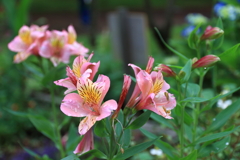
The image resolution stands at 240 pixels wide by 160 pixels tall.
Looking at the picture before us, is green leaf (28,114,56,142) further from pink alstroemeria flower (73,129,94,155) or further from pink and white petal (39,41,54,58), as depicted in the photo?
pink alstroemeria flower (73,129,94,155)

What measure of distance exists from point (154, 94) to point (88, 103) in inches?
6.3

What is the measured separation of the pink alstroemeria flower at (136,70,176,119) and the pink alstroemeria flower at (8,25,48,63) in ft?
2.58

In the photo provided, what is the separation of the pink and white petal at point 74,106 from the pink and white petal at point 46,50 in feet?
2.26

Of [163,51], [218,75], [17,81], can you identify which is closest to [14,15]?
[17,81]

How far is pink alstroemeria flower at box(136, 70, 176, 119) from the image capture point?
794mm

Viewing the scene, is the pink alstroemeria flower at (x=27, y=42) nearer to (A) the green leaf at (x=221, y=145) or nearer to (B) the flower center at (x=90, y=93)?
(B) the flower center at (x=90, y=93)

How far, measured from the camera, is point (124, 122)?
2.87ft

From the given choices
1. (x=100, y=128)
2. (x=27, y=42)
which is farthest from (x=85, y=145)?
(x=27, y=42)

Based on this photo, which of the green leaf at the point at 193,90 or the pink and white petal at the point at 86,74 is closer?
the pink and white petal at the point at 86,74

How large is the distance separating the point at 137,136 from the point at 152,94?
75.2 inches

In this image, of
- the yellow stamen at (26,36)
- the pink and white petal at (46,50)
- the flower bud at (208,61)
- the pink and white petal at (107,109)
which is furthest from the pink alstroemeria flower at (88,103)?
the yellow stamen at (26,36)

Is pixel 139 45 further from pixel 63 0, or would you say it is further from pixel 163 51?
pixel 63 0

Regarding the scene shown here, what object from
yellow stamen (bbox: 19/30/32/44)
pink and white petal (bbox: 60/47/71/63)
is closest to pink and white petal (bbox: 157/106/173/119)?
pink and white petal (bbox: 60/47/71/63)

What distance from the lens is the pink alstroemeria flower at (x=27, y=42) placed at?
4.87ft
